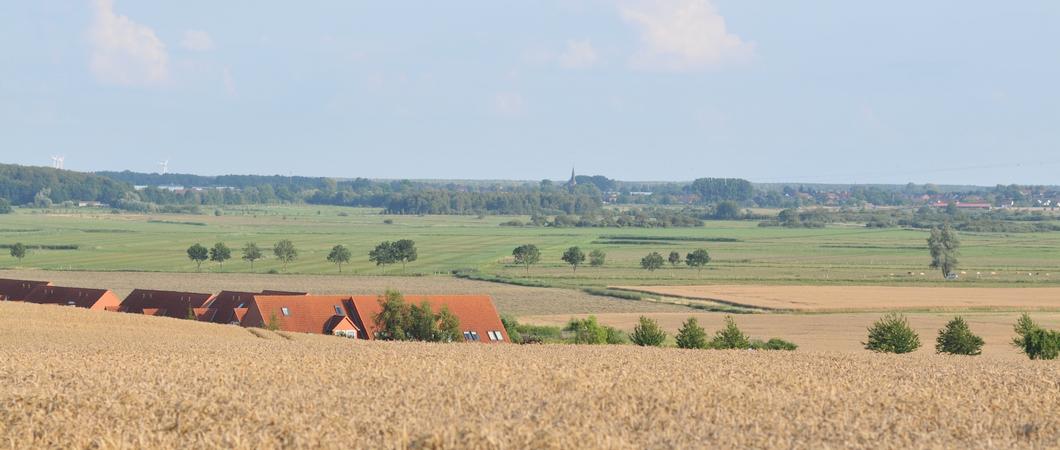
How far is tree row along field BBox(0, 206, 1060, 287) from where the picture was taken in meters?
108

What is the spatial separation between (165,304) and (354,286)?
30.6 meters

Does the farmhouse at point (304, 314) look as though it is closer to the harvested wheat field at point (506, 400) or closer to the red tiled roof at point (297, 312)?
the red tiled roof at point (297, 312)

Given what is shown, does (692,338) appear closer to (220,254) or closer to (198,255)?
(198,255)

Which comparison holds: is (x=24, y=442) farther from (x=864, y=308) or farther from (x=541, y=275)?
(x=541, y=275)

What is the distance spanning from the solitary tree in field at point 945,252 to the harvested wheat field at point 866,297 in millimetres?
19746

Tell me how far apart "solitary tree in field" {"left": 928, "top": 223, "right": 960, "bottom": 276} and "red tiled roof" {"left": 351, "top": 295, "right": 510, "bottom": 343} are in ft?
213

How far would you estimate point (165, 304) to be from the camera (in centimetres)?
6334

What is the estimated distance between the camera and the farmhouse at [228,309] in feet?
192


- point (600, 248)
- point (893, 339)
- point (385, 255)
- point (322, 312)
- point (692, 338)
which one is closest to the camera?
point (893, 339)

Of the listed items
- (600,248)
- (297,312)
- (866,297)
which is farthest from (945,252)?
Result: (297,312)

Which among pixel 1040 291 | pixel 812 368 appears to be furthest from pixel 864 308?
pixel 812 368

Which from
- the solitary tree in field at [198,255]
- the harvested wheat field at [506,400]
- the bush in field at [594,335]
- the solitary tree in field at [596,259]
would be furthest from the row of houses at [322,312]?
the solitary tree in field at [596,259]

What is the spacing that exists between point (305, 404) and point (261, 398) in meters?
1.00

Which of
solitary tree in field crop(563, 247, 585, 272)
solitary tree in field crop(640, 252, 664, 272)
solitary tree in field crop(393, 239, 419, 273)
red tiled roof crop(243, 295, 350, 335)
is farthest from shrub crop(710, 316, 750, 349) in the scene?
solitary tree in field crop(393, 239, 419, 273)
